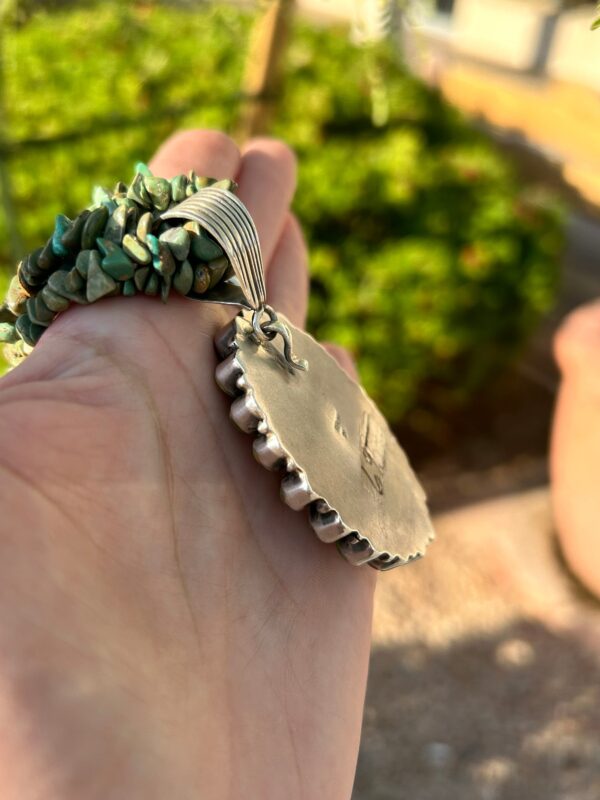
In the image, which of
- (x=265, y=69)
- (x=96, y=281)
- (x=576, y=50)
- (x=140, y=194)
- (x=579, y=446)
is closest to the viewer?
(x=96, y=281)

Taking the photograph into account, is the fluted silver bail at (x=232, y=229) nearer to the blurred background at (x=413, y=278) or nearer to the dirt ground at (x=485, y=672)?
the blurred background at (x=413, y=278)

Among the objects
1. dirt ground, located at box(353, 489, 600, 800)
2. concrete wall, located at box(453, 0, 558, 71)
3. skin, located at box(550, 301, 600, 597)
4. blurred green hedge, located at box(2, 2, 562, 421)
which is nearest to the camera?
dirt ground, located at box(353, 489, 600, 800)

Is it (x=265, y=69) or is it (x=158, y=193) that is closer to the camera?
(x=158, y=193)

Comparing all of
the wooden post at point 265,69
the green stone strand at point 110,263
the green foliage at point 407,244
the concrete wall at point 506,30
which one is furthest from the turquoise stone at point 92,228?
the concrete wall at point 506,30

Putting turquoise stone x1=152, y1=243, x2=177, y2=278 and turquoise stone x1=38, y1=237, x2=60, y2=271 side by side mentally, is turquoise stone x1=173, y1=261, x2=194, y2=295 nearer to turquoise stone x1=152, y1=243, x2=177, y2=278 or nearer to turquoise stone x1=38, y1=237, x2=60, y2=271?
turquoise stone x1=152, y1=243, x2=177, y2=278

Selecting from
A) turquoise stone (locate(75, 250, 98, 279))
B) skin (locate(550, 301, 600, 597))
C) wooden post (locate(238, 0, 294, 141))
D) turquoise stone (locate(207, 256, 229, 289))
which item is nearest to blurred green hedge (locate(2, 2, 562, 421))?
wooden post (locate(238, 0, 294, 141))

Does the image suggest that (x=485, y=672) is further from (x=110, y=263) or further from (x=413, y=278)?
(x=110, y=263)

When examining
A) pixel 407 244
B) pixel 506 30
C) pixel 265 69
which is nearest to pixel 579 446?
pixel 407 244

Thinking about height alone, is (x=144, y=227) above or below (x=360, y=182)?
above
